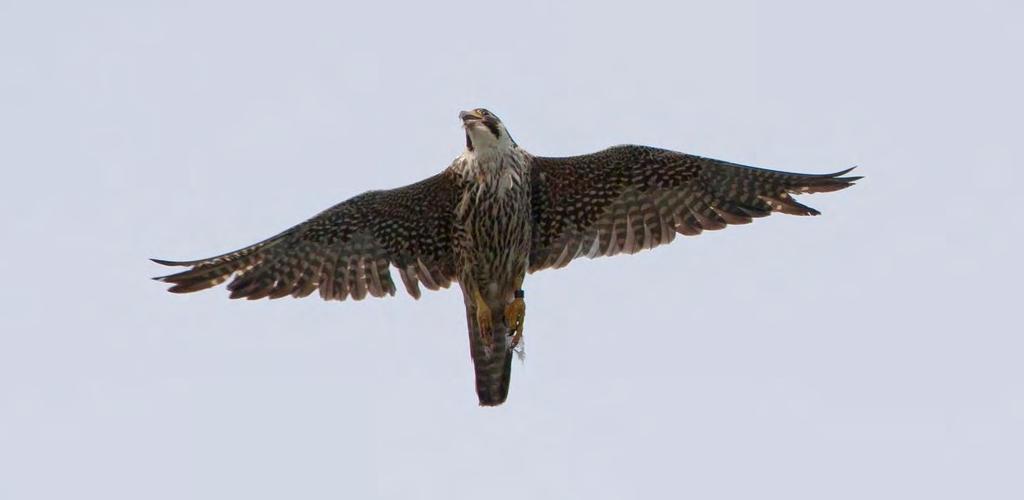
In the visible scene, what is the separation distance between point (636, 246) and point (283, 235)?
11.6ft

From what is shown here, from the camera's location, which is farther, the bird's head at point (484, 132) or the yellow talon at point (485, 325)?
the yellow talon at point (485, 325)

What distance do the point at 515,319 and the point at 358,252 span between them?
189cm

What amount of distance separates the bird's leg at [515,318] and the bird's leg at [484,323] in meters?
0.18

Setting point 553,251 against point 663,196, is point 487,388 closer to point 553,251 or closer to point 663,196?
point 553,251

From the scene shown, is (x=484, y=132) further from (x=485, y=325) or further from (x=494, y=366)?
(x=494, y=366)

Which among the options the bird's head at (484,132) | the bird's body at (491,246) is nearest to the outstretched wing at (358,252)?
the bird's body at (491,246)

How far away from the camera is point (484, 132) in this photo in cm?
1546

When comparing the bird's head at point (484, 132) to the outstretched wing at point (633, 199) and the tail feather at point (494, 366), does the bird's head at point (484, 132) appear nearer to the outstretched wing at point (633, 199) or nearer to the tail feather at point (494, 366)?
the outstretched wing at point (633, 199)

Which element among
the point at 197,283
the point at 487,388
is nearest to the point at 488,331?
the point at 487,388

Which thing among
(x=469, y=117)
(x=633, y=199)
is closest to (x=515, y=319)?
(x=633, y=199)

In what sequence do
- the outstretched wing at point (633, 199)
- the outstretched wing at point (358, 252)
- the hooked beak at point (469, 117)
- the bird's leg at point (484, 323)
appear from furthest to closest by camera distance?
the outstretched wing at point (358, 252), the outstretched wing at point (633, 199), the bird's leg at point (484, 323), the hooked beak at point (469, 117)

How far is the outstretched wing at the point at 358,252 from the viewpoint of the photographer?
16266mm

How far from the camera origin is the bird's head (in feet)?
50.7

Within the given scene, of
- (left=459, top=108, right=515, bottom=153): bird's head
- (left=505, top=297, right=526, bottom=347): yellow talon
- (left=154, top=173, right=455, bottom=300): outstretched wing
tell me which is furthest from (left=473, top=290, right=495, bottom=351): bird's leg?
(left=459, top=108, right=515, bottom=153): bird's head
